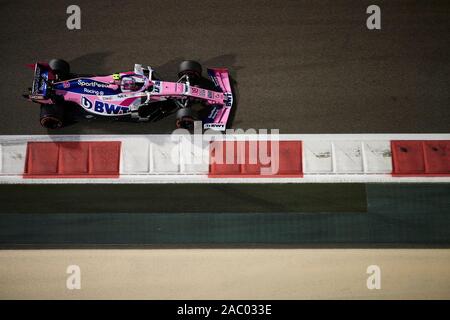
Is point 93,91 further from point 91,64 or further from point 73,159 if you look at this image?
point 73,159

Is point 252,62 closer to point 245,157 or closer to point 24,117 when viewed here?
point 245,157

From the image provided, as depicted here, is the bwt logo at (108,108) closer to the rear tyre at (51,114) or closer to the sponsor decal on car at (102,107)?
the sponsor decal on car at (102,107)

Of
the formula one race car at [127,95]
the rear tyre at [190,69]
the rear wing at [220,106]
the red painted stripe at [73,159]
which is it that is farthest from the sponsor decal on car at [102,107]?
the rear wing at [220,106]

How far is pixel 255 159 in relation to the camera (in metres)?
9.93

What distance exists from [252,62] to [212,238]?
4.84m

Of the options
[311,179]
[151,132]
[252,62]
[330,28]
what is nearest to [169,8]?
[252,62]

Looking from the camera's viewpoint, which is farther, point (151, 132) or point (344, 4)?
point (344, 4)

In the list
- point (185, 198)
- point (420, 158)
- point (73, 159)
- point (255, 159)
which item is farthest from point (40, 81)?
point (420, 158)

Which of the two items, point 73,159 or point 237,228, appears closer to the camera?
point 237,228

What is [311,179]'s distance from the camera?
32.2 ft

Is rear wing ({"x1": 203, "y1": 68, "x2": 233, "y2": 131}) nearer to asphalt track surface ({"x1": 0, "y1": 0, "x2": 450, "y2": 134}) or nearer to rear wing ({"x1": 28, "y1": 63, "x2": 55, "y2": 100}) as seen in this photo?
asphalt track surface ({"x1": 0, "y1": 0, "x2": 450, "y2": 134})

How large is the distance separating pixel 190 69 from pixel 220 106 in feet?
3.94

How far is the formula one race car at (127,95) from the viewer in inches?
368

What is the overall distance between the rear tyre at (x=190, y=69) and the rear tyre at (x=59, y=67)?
9.66 ft
